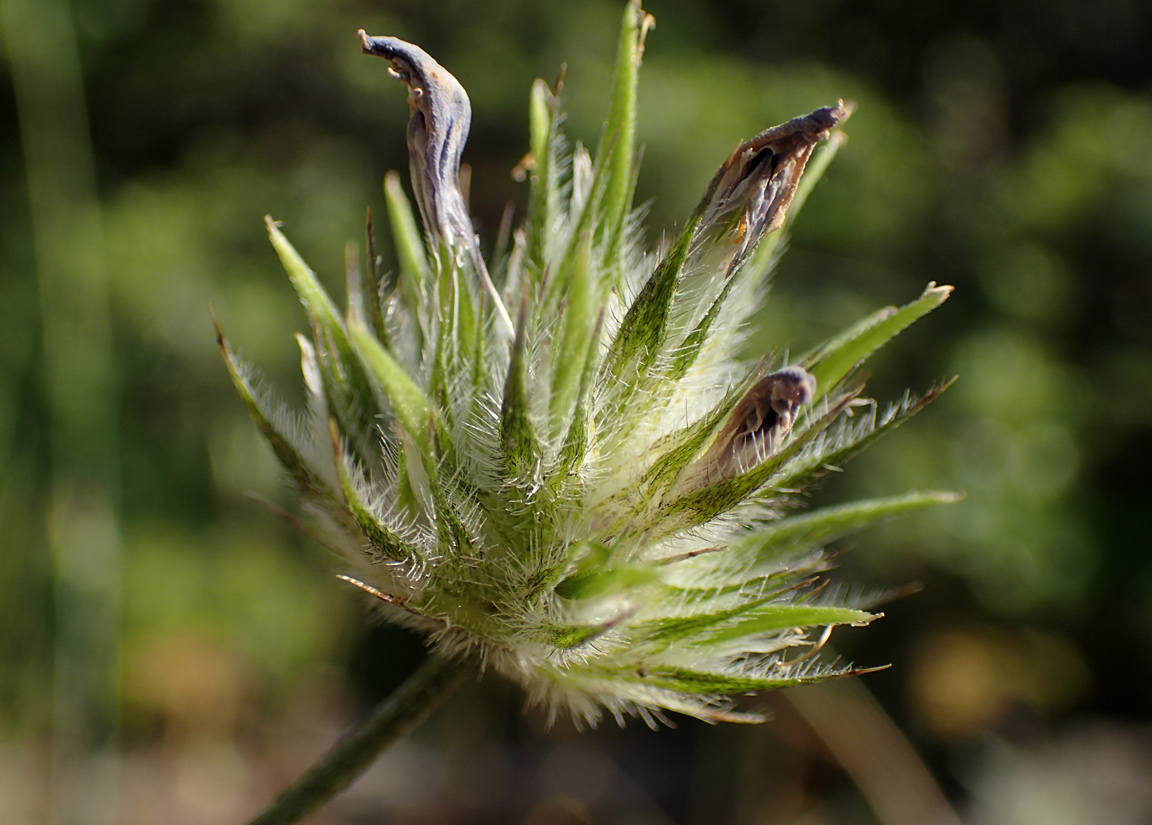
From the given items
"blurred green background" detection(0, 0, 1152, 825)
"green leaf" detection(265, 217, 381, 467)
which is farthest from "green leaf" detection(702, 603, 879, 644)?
"blurred green background" detection(0, 0, 1152, 825)

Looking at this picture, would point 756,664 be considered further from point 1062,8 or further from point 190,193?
point 1062,8

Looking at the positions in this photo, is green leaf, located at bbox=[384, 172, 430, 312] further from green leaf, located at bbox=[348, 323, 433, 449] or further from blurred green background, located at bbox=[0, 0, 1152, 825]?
blurred green background, located at bbox=[0, 0, 1152, 825]

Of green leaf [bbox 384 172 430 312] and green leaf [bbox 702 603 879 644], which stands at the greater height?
green leaf [bbox 384 172 430 312]

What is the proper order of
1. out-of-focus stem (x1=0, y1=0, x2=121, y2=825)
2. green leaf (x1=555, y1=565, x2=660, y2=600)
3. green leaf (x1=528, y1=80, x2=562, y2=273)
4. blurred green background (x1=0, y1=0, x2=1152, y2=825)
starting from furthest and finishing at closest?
blurred green background (x1=0, y1=0, x2=1152, y2=825) < out-of-focus stem (x1=0, y1=0, x2=121, y2=825) < green leaf (x1=528, y1=80, x2=562, y2=273) < green leaf (x1=555, y1=565, x2=660, y2=600)

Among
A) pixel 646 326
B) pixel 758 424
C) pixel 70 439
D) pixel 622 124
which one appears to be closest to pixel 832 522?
pixel 758 424

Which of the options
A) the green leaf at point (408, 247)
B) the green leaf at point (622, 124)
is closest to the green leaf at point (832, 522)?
the green leaf at point (622, 124)

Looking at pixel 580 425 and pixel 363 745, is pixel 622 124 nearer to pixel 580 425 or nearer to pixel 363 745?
pixel 580 425
